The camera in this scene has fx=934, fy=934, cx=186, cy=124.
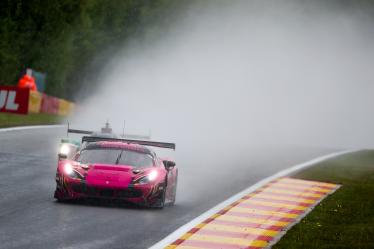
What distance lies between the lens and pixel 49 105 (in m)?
42.8

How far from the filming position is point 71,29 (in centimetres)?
5675

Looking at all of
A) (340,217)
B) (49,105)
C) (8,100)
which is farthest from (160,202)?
(49,105)

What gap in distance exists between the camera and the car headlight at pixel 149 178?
15.6 meters

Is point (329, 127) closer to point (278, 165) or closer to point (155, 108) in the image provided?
point (155, 108)

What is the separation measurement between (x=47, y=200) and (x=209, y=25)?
60223 mm

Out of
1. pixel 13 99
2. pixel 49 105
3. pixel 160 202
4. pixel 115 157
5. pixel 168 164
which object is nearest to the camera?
pixel 160 202

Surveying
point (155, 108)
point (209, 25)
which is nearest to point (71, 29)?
point (155, 108)

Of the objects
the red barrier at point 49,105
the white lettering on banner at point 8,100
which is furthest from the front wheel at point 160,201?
the red barrier at point 49,105

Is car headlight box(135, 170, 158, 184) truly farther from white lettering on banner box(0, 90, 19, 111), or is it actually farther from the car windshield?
white lettering on banner box(0, 90, 19, 111)

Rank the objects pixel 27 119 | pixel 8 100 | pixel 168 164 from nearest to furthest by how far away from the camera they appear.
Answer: pixel 168 164
pixel 8 100
pixel 27 119

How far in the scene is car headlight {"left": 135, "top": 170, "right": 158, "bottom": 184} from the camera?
1556 cm

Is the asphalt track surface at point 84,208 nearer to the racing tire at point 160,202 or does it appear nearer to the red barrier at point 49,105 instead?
the racing tire at point 160,202

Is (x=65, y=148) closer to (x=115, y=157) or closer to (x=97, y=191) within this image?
(x=115, y=157)

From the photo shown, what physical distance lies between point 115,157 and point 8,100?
19.9 metres
